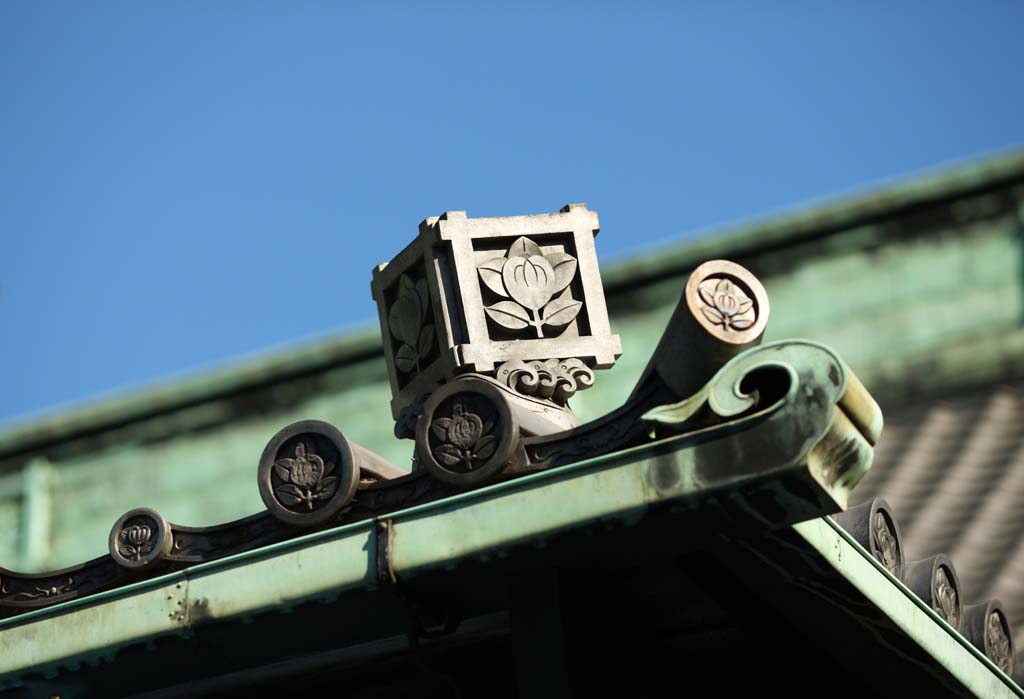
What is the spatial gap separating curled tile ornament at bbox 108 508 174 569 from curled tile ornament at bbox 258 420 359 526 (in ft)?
1.05

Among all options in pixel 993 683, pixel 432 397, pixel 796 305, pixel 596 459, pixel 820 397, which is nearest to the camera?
pixel 820 397

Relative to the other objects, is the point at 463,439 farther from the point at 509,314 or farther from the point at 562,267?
the point at 562,267

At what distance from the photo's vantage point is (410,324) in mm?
5418

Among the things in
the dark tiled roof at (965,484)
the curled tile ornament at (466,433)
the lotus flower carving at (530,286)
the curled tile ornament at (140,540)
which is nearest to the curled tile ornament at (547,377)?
the lotus flower carving at (530,286)

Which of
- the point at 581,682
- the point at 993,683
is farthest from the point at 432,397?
the point at 993,683

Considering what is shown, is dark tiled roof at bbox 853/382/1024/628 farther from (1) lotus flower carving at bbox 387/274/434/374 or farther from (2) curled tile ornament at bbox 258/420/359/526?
(2) curled tile ornament at bbox 258/420/359/526

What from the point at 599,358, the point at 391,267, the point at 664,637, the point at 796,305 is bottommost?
the point at 664,637

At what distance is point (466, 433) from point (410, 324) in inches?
48.7

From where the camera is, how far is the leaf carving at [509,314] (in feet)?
16.8

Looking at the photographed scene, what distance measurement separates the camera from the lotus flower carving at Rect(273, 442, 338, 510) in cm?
438

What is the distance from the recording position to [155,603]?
4.43 m

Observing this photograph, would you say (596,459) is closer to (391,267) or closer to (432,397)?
(432,397)

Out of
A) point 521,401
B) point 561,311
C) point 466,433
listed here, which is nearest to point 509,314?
point 561,311

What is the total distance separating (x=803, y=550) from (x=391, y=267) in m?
1.87
